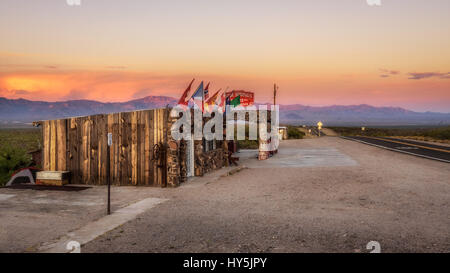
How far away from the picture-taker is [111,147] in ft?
45.5

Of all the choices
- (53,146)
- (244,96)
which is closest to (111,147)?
(53,146)

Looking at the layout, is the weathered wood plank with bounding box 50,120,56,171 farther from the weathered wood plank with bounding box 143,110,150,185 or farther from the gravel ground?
the gravel ground

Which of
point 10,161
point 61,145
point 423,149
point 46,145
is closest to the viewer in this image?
point 61,145

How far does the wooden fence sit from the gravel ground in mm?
1911

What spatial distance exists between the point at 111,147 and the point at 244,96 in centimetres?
1046

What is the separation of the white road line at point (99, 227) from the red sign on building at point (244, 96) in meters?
11.7

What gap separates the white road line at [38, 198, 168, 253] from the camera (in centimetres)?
669

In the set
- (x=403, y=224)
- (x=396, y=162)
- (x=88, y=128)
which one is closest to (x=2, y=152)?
(x=88, y=128)

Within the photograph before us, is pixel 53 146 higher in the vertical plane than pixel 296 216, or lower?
higher

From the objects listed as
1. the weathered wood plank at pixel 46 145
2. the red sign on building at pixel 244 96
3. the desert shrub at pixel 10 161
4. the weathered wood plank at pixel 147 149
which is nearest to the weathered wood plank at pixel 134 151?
the weathered wood plank at pixel 147 149

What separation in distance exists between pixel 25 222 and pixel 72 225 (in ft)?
4.04

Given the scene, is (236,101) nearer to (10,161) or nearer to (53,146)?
(53,146)

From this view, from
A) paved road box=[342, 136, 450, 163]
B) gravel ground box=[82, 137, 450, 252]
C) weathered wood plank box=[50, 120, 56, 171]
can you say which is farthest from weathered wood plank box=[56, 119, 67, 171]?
paved road box=[342, 136, 450, 163]

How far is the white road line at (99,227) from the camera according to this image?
6688mm
